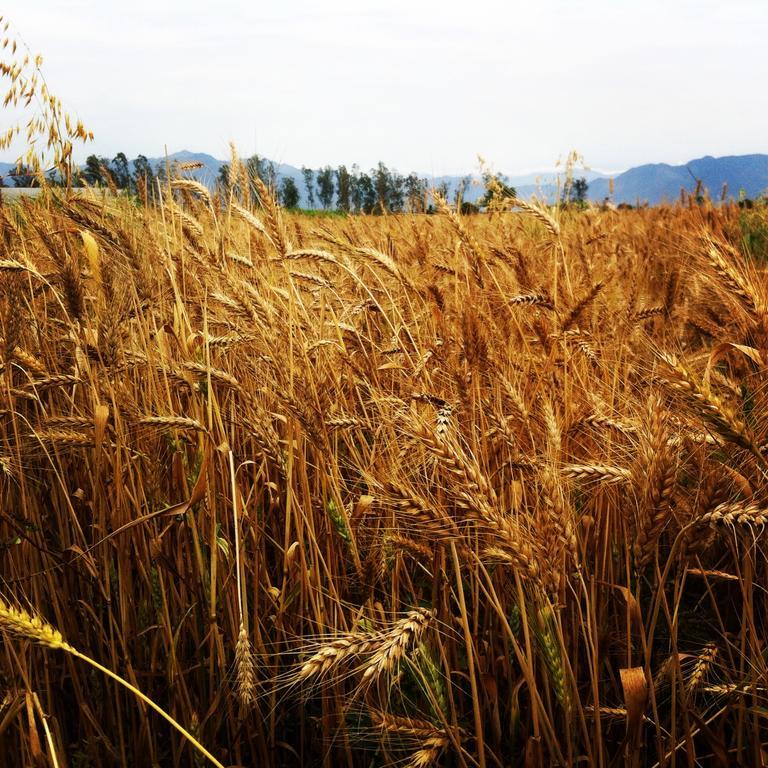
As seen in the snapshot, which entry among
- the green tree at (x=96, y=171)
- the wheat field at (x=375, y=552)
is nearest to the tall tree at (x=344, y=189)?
the green tree at (x=96, y=171)

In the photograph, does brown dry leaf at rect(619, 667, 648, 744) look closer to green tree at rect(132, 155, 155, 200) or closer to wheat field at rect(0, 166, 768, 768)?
wheat field at rect(0, 166, 768, 768)

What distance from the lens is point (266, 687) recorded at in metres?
1.46

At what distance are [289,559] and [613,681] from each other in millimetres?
818

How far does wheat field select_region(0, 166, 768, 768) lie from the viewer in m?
1.11

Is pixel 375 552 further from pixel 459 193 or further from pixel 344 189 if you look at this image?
pixel 344 189

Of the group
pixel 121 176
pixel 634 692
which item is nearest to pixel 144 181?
pixel 634 692

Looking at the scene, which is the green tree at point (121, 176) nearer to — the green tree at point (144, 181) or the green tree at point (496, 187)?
the green tree at point (144, 181)

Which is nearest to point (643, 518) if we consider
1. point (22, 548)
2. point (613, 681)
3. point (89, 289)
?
point (613, 681)

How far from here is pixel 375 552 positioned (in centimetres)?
141

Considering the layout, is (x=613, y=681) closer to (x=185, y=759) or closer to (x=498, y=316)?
(x=185, y=759)

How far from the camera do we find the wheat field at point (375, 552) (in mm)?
1110

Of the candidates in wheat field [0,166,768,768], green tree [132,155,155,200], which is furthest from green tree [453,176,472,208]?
green tree [132,155,155,200]

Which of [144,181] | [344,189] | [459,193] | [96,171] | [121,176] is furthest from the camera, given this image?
[121,176]

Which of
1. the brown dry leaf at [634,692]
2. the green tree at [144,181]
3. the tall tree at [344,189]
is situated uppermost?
the tall tree at [344,189]
